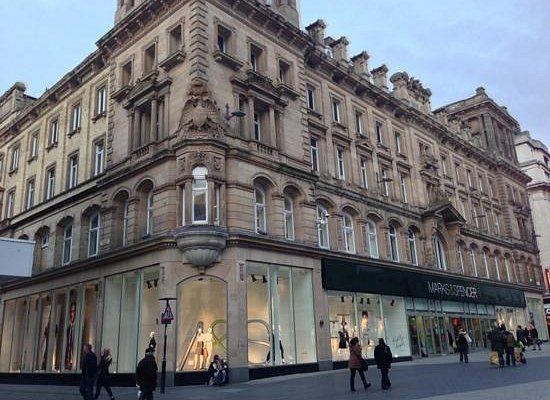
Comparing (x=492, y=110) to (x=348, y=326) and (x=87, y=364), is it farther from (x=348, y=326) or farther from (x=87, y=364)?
(x=87, y=364)

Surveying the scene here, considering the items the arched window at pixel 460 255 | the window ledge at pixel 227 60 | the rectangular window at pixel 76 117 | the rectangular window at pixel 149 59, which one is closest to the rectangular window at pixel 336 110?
the window ledge at pixel 227 60

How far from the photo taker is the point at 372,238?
33656mm

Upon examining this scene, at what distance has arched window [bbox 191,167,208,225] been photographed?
22.9 metres

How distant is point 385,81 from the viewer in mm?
40406

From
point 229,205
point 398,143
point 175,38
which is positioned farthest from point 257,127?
point 398,143

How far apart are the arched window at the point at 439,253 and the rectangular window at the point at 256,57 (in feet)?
67.4

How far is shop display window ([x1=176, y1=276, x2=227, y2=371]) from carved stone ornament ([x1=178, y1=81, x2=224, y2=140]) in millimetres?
6689

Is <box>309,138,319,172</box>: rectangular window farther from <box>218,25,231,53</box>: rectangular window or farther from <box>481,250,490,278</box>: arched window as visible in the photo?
<box>481,250,490,278</box>: arched window

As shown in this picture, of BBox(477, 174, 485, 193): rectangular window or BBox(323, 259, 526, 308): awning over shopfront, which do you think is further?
BBox(477, 174, 485, 193): rectangular window

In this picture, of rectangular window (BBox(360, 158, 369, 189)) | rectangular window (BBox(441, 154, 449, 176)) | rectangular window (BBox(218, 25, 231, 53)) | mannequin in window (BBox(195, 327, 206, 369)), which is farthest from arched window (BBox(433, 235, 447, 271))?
mannequin in window (BBox(195, 327, 206, 369))

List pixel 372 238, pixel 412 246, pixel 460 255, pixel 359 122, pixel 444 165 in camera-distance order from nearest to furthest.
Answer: pixel 372 238, pixel 359 122, pixel 412 246, pixel 460 255, pixel 444 165

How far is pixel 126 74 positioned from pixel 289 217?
43.3 ft

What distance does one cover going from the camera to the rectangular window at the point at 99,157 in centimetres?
3080

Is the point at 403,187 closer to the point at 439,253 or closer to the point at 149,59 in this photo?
the point at 439,253
